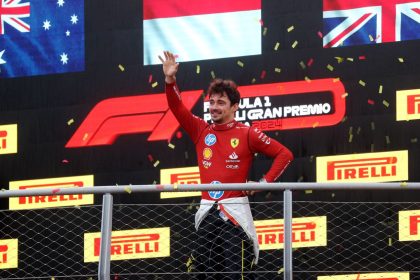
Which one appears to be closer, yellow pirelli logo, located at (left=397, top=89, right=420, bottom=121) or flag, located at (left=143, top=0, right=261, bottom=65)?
yellow pirelli logo, located at (left=397, top=89, right=420, bottom=121)

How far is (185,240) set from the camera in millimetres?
6969

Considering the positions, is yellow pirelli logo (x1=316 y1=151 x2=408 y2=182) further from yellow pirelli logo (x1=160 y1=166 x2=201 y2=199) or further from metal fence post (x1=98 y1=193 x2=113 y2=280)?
metal fence post (x1=98 y1=193 x2=113 y2=280)

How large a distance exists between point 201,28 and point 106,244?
71.9 inches

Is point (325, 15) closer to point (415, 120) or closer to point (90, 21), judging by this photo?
point (415, 120)

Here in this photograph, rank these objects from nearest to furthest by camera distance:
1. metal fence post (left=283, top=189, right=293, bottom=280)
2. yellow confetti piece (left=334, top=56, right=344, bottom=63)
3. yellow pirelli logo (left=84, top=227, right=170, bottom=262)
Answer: metal fence post (left=283, top=189, right=293, bottom=280) → yellow confetti piece (left=334, top=56, right=344, bottom=63) → yellow pirelli logo (left=84, top=227, right=170, bottom=262)

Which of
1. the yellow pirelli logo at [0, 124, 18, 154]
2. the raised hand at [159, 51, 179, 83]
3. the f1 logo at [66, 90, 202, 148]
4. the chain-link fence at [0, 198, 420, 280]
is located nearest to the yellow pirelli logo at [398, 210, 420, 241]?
the chain-link fence at [0, 198, 420, 280]

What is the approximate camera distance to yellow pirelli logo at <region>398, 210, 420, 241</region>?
6.58 m

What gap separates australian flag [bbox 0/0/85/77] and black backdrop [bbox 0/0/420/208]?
0.19ft

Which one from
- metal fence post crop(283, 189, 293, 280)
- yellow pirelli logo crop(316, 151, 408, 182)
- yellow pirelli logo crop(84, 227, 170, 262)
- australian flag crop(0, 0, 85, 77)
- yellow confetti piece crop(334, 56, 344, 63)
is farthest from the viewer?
australian flag crop(0, 0, 85, 77)

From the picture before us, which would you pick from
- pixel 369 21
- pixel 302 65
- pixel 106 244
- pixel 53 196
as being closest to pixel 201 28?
pixel 302 65

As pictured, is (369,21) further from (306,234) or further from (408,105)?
(306,234)

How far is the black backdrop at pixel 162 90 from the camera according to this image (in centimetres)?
679

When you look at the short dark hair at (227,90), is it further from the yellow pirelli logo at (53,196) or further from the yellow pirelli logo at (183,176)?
the yellow pirelli logo at (53,196)

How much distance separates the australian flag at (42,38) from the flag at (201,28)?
0.45 metres
